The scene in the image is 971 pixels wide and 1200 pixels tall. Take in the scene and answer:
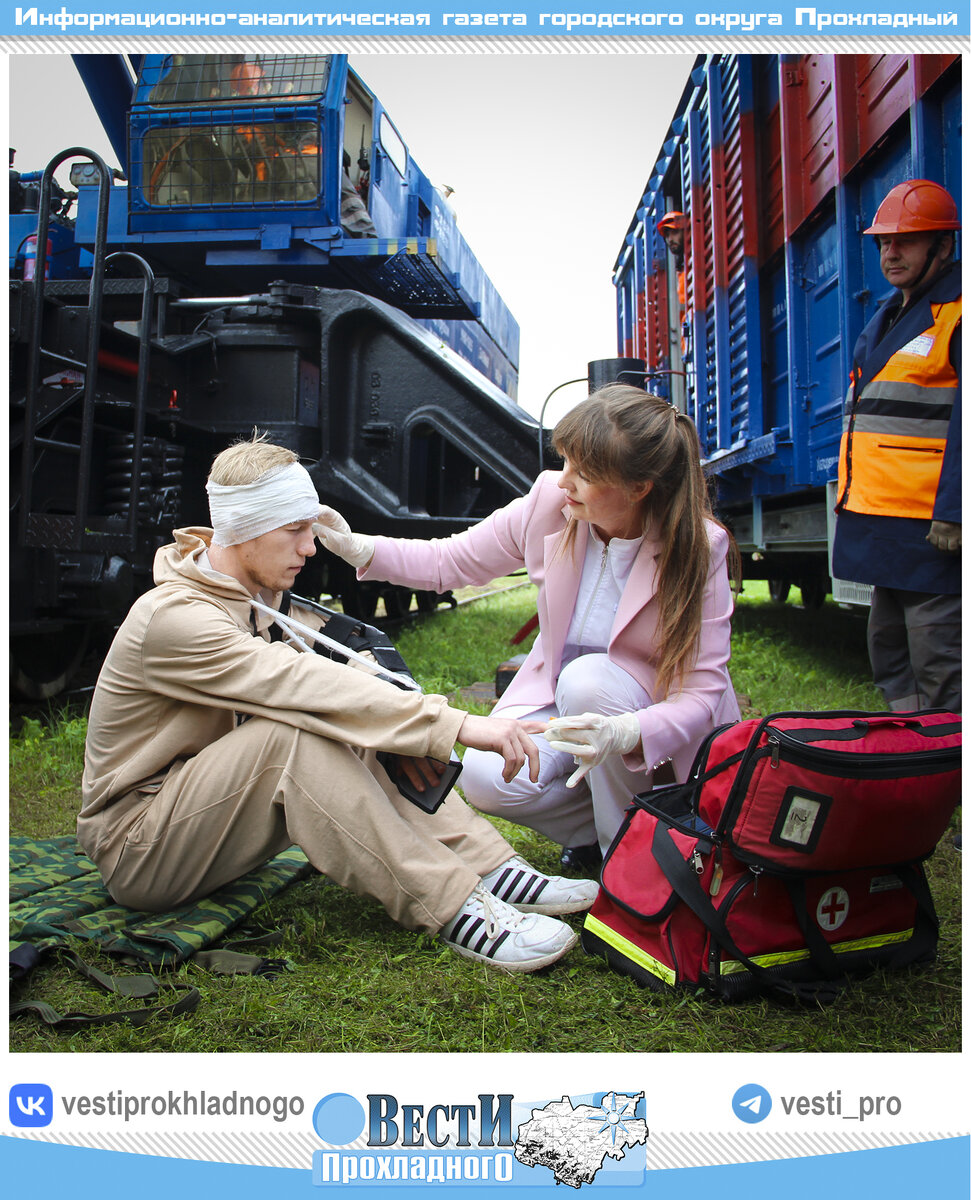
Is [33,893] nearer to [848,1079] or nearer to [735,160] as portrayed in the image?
[848,1079]

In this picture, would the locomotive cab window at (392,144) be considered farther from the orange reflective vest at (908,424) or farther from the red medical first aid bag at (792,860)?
A: the red medical first aid bag at (792,860)

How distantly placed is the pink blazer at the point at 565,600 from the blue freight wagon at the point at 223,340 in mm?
1571

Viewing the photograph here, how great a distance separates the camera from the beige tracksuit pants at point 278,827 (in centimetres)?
191

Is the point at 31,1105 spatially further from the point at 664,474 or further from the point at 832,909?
the point at 664,474

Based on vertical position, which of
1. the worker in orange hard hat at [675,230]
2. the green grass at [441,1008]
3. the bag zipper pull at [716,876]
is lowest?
the green grass at [441,1008]

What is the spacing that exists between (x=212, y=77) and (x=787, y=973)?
496cm

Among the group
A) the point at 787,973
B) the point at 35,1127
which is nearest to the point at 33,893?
the point at 35,1127

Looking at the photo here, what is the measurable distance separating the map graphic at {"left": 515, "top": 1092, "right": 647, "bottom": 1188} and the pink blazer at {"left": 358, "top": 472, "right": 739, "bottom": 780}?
0.86m

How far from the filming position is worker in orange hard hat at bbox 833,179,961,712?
9.18 feet

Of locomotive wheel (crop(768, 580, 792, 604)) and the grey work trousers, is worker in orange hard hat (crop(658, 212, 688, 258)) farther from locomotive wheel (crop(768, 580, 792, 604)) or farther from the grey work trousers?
the grey work trousers

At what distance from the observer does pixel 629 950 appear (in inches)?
74.8

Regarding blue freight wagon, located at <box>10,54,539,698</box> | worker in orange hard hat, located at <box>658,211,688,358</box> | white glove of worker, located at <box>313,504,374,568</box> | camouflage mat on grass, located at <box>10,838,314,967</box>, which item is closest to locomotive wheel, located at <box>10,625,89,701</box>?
blue freight wagon, located at <box>10,54,539,698</box>

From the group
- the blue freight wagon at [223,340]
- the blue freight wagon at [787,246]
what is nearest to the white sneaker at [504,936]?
the blue freight wagon at [787,246]

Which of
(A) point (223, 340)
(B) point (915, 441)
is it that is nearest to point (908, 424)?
(B) point (915, 441)
